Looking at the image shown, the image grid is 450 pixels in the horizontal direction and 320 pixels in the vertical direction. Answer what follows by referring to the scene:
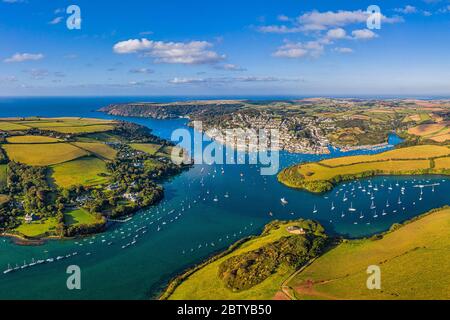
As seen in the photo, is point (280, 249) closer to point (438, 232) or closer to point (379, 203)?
point (438, 232)

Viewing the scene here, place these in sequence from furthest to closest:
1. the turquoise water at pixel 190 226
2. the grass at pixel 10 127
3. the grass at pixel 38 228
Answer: the grass at pixel 10 127 < the grass at pixel 38 228 < the turquoise water at pixel 190 226

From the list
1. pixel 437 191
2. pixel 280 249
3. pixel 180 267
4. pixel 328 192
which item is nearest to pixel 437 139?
pixel 437 191

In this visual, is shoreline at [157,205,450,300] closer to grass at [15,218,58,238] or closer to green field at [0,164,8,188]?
grass at [15,218,58,238]

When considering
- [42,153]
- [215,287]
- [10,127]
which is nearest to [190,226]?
[215,287]

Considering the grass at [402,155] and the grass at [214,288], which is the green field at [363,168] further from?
the grass at [214,288]

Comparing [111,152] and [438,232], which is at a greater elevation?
[111,152]

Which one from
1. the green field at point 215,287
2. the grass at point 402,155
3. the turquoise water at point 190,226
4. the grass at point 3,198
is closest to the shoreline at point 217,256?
the green field at point 215,287

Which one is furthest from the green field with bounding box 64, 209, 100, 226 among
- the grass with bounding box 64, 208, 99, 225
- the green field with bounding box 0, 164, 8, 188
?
the green field with bounding box 0, 164, 8, 188
